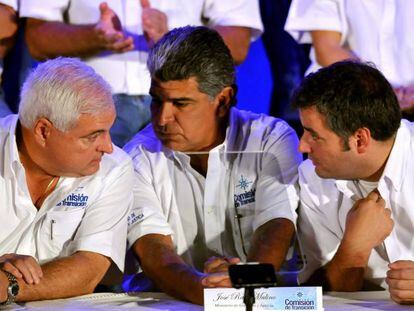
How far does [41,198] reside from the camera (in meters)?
3.60

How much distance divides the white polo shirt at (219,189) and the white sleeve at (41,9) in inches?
27.5

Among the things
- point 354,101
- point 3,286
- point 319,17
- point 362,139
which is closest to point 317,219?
point 362,139

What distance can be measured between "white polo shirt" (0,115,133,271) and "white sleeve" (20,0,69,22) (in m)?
0.74

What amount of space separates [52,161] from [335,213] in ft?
3.32

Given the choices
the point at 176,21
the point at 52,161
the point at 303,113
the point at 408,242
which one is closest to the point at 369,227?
the point at 408,242

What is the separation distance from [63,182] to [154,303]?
0.58 metres

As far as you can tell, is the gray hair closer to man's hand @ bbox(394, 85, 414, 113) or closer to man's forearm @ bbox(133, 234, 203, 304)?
man's forearm @ bbox(133, 234, 203, 304)

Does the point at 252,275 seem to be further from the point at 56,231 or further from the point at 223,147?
the point at 223,147

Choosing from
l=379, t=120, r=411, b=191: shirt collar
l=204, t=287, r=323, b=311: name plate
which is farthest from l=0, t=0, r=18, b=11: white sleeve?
l=204, t=287, r=323, b=311: name plate

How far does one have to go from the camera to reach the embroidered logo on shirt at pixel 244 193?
3578mm

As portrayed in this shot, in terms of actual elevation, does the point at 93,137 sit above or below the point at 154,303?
above

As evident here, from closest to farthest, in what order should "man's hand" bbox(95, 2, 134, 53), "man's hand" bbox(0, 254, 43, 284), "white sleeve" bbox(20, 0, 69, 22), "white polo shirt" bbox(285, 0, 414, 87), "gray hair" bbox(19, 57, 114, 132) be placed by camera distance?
1. "man's hand" bbox(0, 254, 43, 284)
2. "gray hair" bbox(19, 57, 114, 132)
3. "man's hand" bbox(95, 2, 134, 53)
4. "white sleeve" bbox(20, 0, 69, 22)
5. "white polo shirt" bbox(285, 0, 414, 87)

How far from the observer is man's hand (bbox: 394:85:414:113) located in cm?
421

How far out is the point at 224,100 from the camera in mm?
3949
